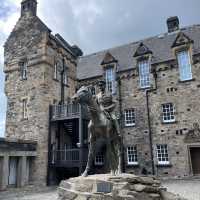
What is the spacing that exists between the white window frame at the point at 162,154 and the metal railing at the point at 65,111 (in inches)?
276

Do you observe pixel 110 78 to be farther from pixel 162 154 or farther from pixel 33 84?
pixel 162 154

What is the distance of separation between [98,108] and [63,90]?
45.9 ft

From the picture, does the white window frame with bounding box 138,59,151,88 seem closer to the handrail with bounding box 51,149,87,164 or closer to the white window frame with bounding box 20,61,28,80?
the handrail with bounding box 51,149,87,164

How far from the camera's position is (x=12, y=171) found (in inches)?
679

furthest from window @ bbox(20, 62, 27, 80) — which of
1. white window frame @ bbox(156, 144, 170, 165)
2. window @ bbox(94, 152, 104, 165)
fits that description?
white window frame @ bbox(156, 144, 170, 165)

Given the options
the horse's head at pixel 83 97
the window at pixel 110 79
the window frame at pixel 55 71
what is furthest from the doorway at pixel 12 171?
the horse's head at pixel 83 97

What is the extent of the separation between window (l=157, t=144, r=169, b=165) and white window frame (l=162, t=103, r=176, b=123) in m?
2.06

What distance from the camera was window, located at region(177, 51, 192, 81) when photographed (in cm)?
1925

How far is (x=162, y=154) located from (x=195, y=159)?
2.43m

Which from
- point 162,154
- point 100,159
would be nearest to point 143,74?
point 162,154

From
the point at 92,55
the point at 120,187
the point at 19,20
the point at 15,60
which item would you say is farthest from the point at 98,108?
the point at 92,55

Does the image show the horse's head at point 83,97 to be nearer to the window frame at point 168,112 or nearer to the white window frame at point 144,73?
the window frame at point 168,112

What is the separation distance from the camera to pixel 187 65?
19375 millimetres

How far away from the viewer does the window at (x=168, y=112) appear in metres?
19.2
